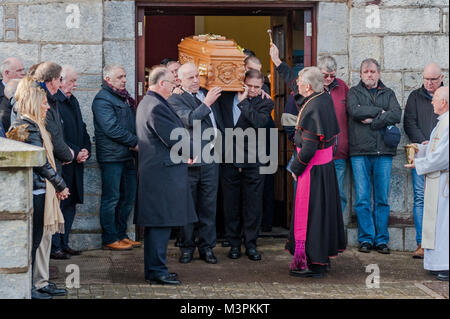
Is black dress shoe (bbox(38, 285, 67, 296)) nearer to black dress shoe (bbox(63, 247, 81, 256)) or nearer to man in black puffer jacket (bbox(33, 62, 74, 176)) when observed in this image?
man in black puffer jacket (bbox(33, 62, 74, 176))

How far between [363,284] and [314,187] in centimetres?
99

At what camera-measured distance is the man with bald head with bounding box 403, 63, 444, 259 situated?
850cm

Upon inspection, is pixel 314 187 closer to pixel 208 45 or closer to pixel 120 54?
pixel 208 45

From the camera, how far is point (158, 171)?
6730 millimetres

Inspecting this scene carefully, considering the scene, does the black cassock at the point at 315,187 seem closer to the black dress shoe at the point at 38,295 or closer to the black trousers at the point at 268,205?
the black dress shoe at the point at 38,295

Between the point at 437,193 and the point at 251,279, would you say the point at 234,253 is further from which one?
the point at 437,193

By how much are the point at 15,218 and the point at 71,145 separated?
2595 millimetres

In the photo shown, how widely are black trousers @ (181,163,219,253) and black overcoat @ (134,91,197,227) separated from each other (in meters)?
1.03

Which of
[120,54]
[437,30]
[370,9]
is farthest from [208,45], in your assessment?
[437,30]

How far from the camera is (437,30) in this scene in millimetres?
8906

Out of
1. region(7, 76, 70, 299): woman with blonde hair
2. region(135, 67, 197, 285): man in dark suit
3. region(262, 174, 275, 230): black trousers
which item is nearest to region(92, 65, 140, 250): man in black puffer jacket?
region(135, 67, 197, 285): man in dark suit

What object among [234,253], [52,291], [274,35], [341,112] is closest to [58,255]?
[52,291]

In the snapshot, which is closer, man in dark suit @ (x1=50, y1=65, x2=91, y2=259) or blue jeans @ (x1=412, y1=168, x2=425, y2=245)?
man in dark suit @ (x1=50, y1=65, x2=91, y2=259)

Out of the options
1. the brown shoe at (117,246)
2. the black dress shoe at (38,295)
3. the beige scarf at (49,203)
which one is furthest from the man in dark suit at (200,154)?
the black dress shoe at (38,295)
